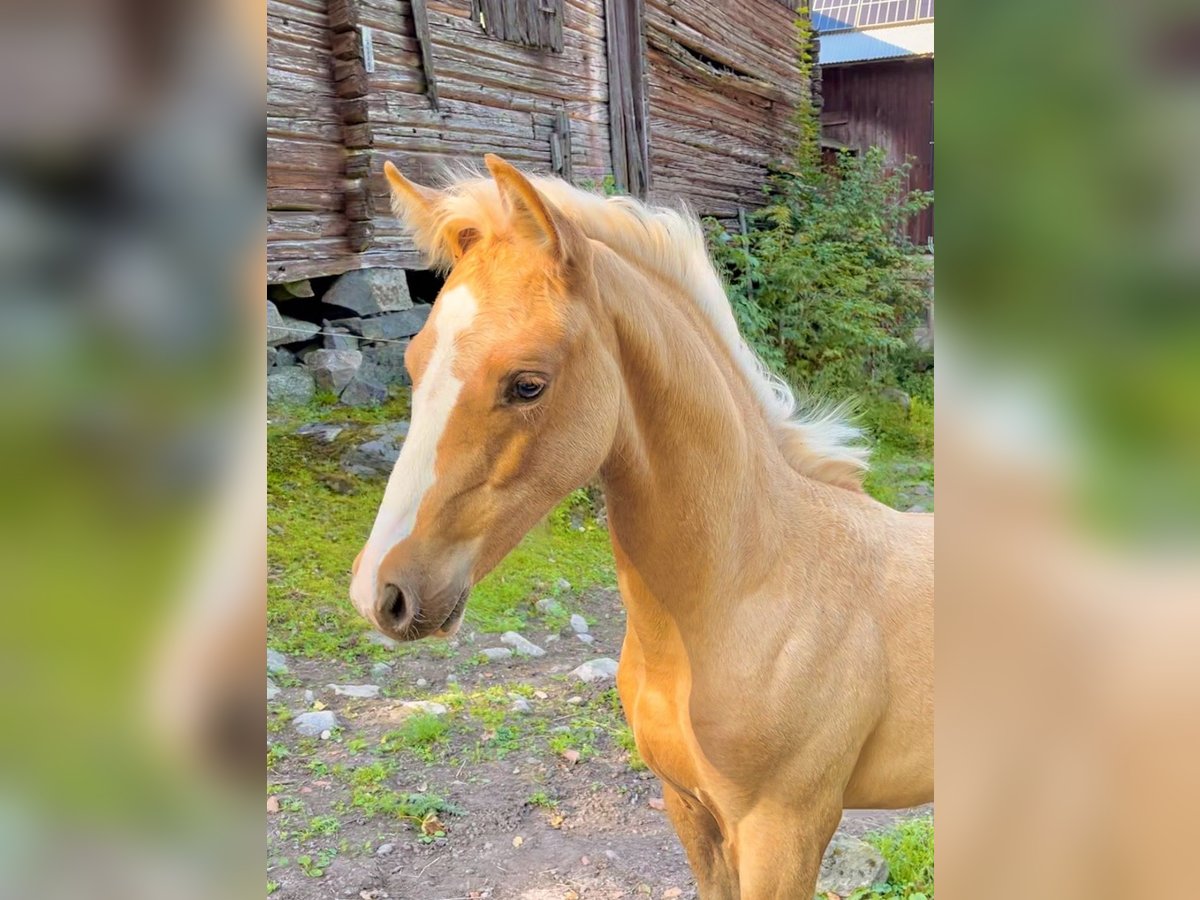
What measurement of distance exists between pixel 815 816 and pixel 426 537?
532mm

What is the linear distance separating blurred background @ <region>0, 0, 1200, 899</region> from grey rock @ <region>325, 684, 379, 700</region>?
1764 mm

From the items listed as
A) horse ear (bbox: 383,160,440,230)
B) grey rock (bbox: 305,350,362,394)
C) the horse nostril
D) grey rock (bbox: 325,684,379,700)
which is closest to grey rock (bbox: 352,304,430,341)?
grey rock (bbox: 305,350,362,394)

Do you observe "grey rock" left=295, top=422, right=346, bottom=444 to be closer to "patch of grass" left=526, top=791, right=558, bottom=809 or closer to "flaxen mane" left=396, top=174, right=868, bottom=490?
"patch of grass" left=526, top=791, right=558, bottom=809

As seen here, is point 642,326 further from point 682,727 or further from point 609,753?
point 609,753

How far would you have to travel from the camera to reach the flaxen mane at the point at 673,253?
0.84 metres

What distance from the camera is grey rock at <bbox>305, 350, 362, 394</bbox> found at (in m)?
Answer: 2.54
